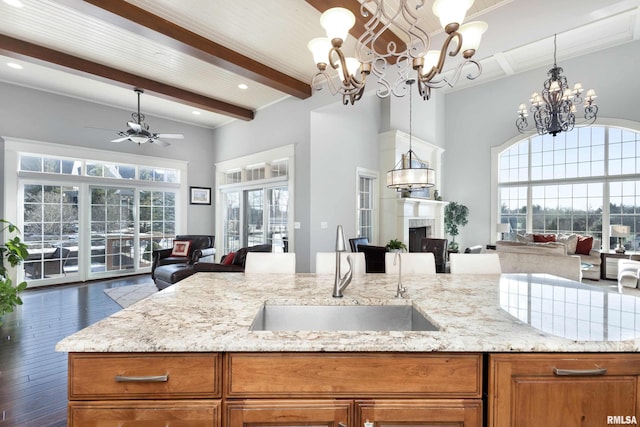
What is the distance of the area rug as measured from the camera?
4.16 meters

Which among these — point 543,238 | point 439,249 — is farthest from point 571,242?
point 439,249

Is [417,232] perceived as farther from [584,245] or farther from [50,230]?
[50,230]

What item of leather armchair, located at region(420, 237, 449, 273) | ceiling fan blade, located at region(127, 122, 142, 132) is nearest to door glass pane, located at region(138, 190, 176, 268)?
ceiling fan blade, located at region(127, 122, 142, 132)

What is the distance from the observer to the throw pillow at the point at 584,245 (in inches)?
246

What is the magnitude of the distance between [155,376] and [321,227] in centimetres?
409

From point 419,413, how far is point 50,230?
255 inches

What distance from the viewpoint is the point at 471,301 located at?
4.57ft

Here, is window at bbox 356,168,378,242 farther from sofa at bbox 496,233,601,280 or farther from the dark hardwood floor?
the dark hardwood floor

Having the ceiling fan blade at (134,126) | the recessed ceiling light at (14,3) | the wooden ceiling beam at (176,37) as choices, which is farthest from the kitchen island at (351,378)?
the ceiling fan blade at (134,126)

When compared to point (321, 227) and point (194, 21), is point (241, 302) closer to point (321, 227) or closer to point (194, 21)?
point (194, 21)

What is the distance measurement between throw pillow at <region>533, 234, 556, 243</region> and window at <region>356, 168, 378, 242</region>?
3922 millimetres

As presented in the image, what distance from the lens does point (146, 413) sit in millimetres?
933

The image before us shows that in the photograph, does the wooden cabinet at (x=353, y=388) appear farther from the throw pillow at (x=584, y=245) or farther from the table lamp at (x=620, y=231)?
the throw pillow at (x=584, y=245)

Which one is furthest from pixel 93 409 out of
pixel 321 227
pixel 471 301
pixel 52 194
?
pixel 52 194
